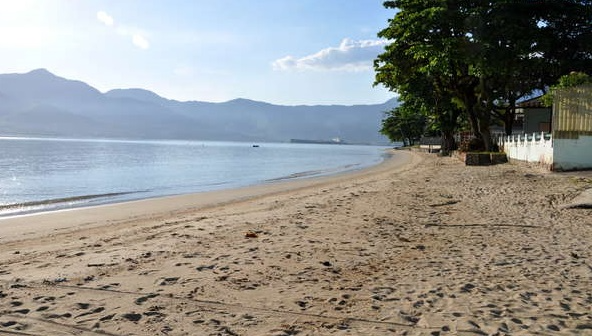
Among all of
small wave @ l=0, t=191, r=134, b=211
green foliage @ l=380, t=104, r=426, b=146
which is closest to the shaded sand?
small wave @ l=0, t=191, r=134, b=211

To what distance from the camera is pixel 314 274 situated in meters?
5.79

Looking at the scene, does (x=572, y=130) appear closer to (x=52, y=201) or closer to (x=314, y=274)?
(x=314, y=274)

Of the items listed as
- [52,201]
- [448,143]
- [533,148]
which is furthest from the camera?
[448,143]

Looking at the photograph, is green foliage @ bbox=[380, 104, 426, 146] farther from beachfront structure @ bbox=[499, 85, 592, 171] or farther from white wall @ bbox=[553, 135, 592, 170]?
white wall @ bbox=[553, 135, 592, 170]

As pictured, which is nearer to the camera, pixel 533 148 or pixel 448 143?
pixel 533 148

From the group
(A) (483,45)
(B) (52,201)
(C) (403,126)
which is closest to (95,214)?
(B) (52,201)

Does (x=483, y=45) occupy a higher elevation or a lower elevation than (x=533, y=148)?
higher

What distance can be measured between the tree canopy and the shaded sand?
1502 cm

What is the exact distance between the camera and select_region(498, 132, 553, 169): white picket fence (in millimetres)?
17922

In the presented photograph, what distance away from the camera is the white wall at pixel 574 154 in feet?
55.5

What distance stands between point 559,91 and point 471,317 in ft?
51.2

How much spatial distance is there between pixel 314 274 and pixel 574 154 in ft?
48.9

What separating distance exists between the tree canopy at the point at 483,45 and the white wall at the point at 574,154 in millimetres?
7693

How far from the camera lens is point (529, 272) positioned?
567 centimetres
